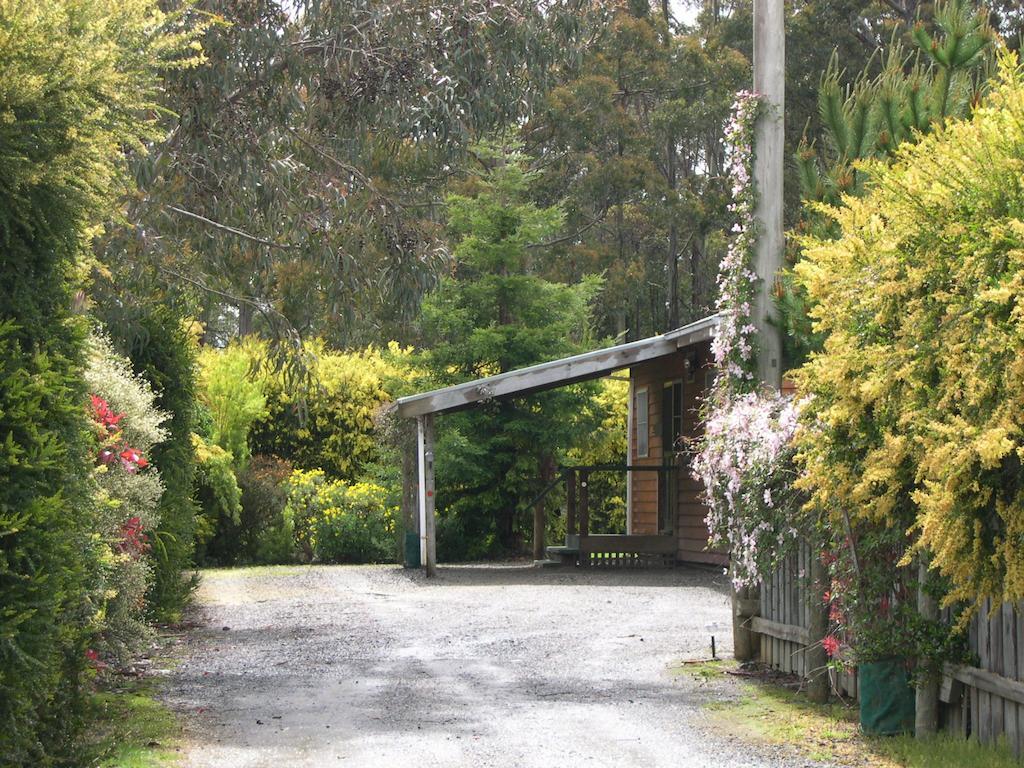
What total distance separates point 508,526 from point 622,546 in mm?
3156

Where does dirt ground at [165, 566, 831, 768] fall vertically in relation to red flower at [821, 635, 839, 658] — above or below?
below

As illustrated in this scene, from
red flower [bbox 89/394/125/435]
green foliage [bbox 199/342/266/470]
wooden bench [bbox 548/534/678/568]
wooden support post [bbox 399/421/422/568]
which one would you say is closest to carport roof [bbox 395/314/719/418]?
wooden support post [bbox 399/421/422/568]

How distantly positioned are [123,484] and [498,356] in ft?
46.7

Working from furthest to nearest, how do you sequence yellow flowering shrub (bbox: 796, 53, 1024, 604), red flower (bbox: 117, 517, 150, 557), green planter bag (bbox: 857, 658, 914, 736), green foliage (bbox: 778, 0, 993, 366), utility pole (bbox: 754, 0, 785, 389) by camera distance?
utility pole (bbox: 754, 0, 785, 389) < green foliage (bbox: 778, 0, 993, 366) < red flower (bbox: 117, 517, 150, 557) < green planter bag (bbox: 857, 658, 914, 736) < yellow flowering shrub (bbox: 796, 53, 1024, 604)

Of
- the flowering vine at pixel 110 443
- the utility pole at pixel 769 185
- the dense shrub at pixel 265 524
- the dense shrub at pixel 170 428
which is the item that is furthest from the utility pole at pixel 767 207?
the dense shrub at pixel 265 524

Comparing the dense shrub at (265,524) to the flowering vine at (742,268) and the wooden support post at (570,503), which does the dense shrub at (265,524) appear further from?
the flowering vine at (742,268)

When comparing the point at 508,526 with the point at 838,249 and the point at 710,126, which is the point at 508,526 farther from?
the point at 838,249

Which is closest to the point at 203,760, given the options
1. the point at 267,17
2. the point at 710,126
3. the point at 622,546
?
the point at 267,17

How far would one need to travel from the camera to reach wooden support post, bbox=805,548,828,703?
26.7ft

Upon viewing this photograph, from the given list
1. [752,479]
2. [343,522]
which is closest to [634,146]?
[343,522]

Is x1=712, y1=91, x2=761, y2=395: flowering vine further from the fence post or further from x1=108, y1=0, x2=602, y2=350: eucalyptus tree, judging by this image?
x1=108, y1=0, x2=602, y2=350: eucalyptus tree

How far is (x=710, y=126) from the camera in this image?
103 feet

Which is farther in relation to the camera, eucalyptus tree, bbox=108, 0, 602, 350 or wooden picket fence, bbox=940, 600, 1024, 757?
eucalyptus tree, bbox=108, 0, 602, 350

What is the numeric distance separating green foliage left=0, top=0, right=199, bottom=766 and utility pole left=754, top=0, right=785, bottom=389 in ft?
18.9
